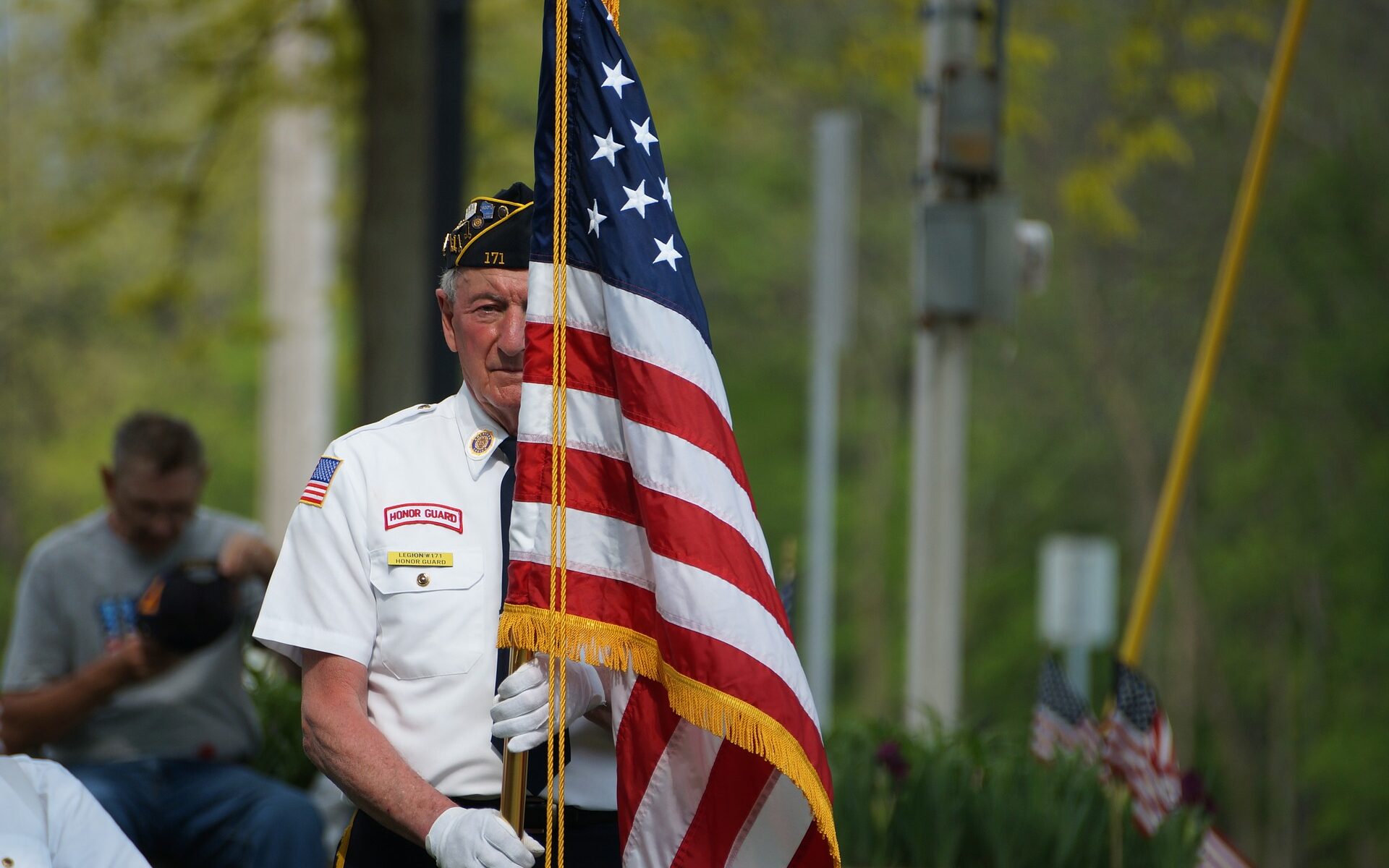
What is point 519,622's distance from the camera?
291 cm

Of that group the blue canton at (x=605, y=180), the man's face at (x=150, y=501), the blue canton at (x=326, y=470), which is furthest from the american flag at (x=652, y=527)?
the man's face at (x=150, y=501)

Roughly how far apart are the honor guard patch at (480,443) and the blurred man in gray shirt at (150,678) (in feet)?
4.88

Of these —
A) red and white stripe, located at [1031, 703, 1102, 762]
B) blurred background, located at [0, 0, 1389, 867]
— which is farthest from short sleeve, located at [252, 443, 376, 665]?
blurred background, located at [0, 0, 1389, 867]

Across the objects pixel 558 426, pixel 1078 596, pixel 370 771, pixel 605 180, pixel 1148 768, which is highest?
pixel 605 180

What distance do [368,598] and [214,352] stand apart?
77.5 ft

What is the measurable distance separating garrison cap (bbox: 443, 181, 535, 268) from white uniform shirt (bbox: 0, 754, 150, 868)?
1.34 m

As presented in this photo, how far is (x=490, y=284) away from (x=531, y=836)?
105cm

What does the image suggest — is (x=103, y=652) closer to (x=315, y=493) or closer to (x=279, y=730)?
(x=279, y=730)

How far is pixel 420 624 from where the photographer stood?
9.84 feet

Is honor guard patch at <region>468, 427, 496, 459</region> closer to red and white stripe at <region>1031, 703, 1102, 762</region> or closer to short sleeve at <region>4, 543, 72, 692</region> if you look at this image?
short sleeve at <region>4, 543, 72, 692</region>

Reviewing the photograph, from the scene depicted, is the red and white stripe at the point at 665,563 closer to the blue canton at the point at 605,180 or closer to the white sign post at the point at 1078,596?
the blue canton at the point at 605,180

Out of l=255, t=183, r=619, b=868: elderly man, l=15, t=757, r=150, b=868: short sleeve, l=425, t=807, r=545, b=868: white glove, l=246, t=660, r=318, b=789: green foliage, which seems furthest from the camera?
l=246, t=660, r=318, b=789: green foliage

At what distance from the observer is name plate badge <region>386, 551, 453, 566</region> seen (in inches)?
118

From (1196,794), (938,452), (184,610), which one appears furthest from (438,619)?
(938,452)
